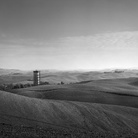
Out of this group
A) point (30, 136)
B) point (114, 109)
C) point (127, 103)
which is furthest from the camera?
point (127, 103)

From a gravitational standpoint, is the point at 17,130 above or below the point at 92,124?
above

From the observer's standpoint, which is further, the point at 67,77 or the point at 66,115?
the point at 67,77

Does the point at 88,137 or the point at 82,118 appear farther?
the point at 82,118

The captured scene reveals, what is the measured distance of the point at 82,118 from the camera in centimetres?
1012

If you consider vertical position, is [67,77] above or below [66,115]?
above

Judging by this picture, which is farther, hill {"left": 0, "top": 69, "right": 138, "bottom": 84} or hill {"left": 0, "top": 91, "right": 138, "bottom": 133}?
hill {"left": 0, "top": 69, "right": 138, "bottom": 84}

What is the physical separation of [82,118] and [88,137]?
11.2 ft

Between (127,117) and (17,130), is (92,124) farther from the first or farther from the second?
(17,130)

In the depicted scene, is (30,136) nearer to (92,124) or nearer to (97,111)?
(92,124)

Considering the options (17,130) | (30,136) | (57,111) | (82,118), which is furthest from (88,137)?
(57,111)

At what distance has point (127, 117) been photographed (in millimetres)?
11211

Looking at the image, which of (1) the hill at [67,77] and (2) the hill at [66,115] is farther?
(1) the hill at [67,77]

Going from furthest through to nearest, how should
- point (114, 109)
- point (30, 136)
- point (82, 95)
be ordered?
point (82, 95) < point (114, 109) < point (30, 136)

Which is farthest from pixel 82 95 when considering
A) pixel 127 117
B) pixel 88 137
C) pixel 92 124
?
pixel 88 137
